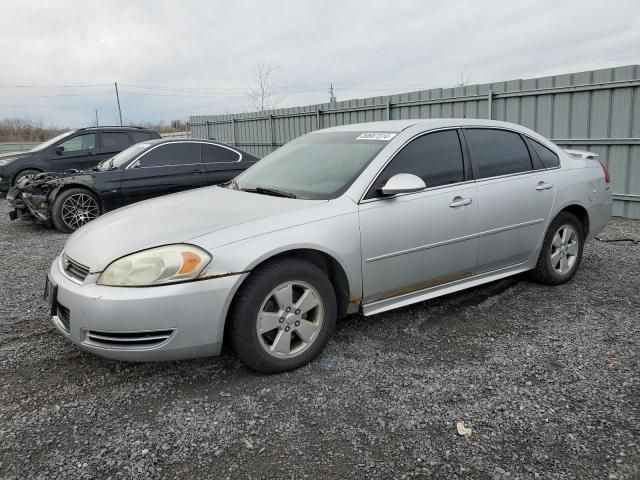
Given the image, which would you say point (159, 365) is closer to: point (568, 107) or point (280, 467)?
point (280, 467)

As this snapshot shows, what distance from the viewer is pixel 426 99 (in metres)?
10.4

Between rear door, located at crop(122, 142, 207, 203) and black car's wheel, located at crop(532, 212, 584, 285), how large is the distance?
566 cm

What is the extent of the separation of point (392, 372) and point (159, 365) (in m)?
1.46

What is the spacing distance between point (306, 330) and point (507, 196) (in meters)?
2.04

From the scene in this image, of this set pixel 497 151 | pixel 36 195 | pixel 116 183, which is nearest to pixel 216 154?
pixel 116 183

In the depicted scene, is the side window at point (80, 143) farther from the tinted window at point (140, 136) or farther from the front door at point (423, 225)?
the front door at point (423, 225)

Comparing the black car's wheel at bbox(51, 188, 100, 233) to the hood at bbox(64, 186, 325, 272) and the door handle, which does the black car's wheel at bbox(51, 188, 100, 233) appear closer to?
the hood at bbox(64, 186, 325, 272)

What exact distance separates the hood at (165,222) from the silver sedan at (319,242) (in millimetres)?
14

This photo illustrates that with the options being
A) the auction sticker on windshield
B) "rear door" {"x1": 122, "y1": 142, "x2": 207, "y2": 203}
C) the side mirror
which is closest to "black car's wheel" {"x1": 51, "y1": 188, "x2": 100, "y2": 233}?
"rear door" {"x1": 122, "y1": 142, "x2": 207, "y2": 203}

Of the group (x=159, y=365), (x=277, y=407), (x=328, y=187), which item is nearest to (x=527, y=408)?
(x=277, y=407)

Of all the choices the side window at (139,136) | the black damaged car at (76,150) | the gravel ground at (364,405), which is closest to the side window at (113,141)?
the black damaged car at (76,150)

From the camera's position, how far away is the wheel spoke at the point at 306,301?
3.06 m

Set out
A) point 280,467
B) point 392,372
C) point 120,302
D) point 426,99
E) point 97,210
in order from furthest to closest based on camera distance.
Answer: point 426,99
point 97,210
point 392,372
point 120,302
point 280,467

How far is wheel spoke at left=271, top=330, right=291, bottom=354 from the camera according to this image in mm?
3010
